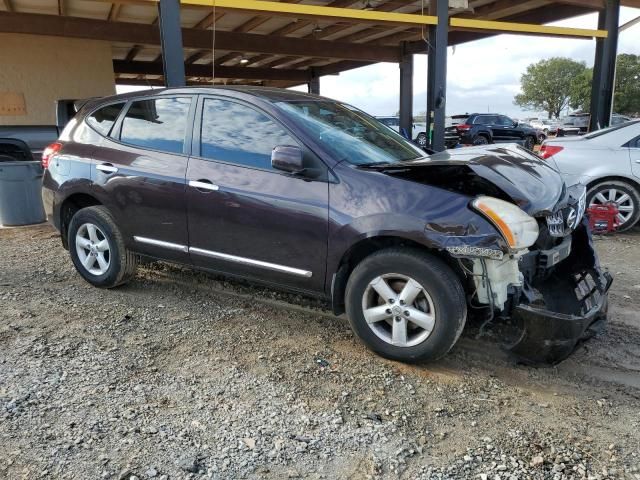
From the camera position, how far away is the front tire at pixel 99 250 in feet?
14.6

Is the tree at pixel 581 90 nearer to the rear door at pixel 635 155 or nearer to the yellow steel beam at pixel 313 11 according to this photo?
the yellow steel beam at pixel 313 11

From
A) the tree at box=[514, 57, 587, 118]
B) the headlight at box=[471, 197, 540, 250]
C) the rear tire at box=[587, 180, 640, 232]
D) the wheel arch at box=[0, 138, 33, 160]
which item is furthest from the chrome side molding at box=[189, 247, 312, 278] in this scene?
the tree at box=[514, 57, 587, 118]

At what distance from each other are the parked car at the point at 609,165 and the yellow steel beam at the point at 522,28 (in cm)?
313

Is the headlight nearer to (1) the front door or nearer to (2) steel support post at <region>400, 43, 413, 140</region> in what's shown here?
(1) the front door

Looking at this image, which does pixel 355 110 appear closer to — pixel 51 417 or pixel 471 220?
pixel 471 220

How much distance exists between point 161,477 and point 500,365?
2.17m

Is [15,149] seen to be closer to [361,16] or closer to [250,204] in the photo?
[361,16]

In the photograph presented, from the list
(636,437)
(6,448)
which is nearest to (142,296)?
(6,448)

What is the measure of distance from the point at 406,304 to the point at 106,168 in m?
2.76

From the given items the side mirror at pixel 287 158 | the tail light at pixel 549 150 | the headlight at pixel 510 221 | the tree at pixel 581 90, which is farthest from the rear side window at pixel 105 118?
the tree at pixel 581 90

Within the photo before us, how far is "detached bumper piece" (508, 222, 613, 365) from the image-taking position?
2.96m

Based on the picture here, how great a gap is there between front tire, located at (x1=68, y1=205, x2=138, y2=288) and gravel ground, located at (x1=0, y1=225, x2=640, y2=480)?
325mm

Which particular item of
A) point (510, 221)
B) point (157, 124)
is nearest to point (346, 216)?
point (510, 221)

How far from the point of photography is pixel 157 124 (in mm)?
4215
